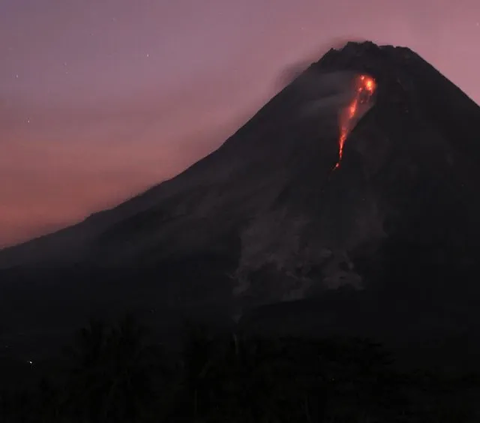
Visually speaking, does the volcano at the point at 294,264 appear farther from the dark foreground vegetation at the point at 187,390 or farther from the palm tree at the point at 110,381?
the palm tree at the point at 110,381

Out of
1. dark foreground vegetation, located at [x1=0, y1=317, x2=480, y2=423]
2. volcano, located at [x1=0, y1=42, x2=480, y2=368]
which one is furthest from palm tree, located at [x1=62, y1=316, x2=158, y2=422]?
volcano, located at [x1=0, y1=42, x2=480, y2=368]

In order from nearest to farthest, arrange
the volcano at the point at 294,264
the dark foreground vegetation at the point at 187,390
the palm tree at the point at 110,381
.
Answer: the dark foreground vegetation at the point at 187,390, the palm tree at the point at 110,381, the volcano at the point at 294,264

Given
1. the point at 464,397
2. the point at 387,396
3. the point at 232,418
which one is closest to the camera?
the point at 232,418

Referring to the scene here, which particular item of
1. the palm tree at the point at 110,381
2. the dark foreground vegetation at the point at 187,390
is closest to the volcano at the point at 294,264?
the dark foreground vegetation at the point at 187,390

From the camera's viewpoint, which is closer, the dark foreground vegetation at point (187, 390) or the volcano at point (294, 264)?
the dark foreground vegetation at point (187, 390)

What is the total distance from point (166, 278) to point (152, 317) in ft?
64.6

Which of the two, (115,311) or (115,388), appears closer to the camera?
(115,388)

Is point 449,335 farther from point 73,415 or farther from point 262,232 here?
point 73,415

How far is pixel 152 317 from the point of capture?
6132 inches

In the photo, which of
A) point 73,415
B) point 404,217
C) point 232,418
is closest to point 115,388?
point 73,415

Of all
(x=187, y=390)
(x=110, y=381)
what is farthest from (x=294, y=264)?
(x=187, y=390)

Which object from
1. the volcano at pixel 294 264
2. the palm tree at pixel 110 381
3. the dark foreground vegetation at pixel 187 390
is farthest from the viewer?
the volcano at pixel 294 264

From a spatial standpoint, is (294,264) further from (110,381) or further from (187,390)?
(187,390)

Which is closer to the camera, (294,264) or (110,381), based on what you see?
(110,381)
